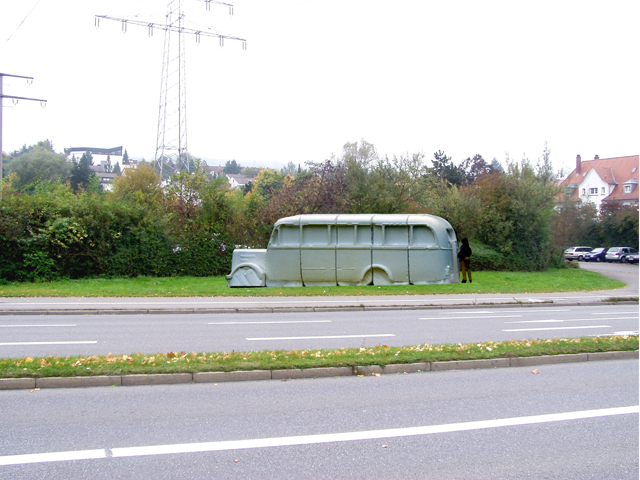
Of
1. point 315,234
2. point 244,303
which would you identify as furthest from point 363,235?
point 244,303

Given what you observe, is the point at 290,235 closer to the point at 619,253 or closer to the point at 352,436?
the point at 352,436

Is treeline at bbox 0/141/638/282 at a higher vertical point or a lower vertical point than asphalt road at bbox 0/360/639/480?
higher

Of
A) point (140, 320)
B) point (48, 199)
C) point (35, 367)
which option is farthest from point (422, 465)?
point (48, 199)

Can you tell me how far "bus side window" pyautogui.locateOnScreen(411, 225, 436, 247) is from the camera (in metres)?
20.2

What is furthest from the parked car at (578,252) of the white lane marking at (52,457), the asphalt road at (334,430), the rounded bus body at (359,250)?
the white lane marking at (52,457)

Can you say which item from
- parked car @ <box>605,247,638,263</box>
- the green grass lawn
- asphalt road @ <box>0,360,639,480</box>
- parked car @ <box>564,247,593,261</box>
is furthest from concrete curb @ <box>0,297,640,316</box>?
parked car @ <box>564,247,593,261</box>

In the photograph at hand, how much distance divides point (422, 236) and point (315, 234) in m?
3.94

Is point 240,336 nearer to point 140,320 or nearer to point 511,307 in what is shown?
point 140,320

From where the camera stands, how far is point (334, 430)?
5.65 meters

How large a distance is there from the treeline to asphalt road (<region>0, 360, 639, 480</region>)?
18.3 m

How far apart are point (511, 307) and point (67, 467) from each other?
15714mm

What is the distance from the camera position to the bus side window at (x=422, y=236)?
20.2 metres

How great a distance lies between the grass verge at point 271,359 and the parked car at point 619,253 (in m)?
50.6

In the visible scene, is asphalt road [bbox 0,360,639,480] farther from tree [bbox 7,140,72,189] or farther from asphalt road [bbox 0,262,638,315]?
tree [bbox 7,140,72,189]
